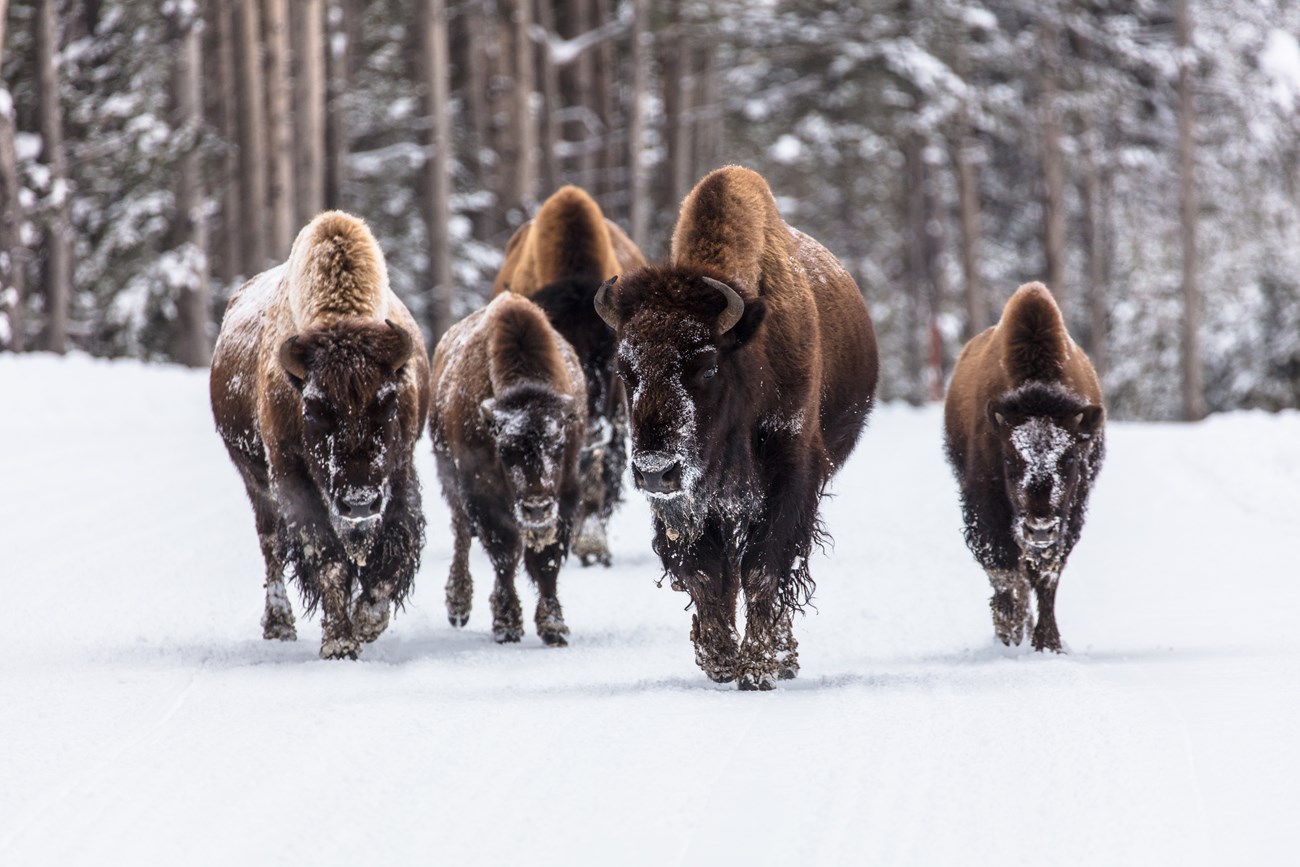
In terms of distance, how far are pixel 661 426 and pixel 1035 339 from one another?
3039mm

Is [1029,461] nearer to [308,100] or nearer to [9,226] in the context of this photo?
[9,226]

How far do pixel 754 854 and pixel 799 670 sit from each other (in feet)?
9.68

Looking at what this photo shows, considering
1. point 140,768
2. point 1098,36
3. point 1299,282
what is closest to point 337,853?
point 140,768

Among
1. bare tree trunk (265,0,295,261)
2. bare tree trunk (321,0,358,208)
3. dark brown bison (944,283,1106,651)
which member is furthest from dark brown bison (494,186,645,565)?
bare tree trunk (321,0,358,208)

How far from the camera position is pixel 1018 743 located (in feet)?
18.1

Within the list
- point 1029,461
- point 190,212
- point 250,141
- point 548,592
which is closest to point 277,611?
point 548,592

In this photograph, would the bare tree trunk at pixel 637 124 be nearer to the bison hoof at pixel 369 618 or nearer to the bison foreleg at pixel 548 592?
the bison foreleg at pixel 548 592

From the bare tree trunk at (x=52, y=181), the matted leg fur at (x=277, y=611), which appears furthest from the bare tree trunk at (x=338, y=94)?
the matted leg fur at (x=277, y=611)

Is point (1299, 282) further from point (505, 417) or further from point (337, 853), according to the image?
point (337, 853)

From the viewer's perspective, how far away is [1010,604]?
27.0 feet

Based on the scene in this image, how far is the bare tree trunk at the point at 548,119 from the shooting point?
102 feet

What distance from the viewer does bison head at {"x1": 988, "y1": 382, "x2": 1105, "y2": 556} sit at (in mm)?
7938

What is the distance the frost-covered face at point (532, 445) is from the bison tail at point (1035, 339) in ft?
7.46

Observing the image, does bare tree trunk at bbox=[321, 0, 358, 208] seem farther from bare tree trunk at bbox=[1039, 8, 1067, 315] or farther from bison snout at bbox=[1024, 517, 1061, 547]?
bison snout at bbox=[1024, 517, 1061, 547]
